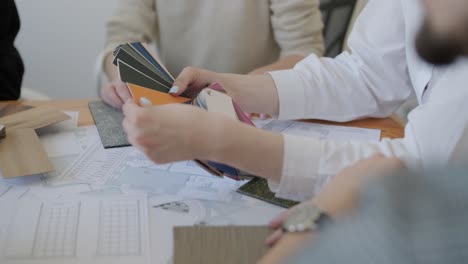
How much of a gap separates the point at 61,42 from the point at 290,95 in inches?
59.6

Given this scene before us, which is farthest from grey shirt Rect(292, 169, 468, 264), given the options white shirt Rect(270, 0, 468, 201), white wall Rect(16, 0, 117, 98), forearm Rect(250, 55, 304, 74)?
white wall Rect(16, 0, 117, 98)

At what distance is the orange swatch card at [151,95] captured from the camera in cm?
85

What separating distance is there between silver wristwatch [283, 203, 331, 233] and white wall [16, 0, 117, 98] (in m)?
1.80

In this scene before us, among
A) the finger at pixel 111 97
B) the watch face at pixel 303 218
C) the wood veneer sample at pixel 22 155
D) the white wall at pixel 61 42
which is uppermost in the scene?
the watch face at pixel 303 218

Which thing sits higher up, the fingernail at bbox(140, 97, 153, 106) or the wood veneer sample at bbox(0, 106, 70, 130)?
the fingernail at bbox(140, 97, 153, 106)

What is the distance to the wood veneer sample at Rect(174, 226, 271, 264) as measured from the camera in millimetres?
648

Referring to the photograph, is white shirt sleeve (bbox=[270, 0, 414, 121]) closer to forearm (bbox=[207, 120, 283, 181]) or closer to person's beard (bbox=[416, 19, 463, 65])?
forearm (bbox=[207, 120, 283, 181])

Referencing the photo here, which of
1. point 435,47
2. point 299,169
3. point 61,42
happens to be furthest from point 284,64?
point 61,42

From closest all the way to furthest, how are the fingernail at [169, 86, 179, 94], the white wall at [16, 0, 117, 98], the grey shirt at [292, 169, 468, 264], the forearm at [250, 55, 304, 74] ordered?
1. the grey shirt at [292, 169, 468, 264]
2. the fingernail at [169, 86, 179, 94]
3. the forearm at [250, 55, 304, 74]
4. the white wall at [16, 0, 117, 98]

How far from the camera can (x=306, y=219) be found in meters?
0.62

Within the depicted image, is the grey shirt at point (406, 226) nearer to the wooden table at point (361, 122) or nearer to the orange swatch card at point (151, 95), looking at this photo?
the orange swatch card at point (151, 95)

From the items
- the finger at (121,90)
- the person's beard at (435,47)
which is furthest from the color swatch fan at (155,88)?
the person's beard at (435,47)

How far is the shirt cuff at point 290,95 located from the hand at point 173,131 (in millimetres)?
361

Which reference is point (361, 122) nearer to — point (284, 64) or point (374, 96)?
point (374, 96)
